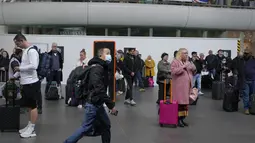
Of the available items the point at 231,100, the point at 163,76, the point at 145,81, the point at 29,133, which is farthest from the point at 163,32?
the point at 29,133

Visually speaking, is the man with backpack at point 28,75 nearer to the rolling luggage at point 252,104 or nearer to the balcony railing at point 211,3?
the rolling luggage at point 252,104

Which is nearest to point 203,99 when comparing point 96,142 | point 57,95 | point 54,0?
point 57,95

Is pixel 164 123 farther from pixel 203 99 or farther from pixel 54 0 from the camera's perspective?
pixel 54 0

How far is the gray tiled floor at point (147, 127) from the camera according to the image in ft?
24.8

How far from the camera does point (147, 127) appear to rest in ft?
28.9

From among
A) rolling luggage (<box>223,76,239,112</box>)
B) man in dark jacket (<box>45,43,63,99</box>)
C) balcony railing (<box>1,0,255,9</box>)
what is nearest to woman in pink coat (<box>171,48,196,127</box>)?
rolling luggage (<box>223,76,239,112</box>)

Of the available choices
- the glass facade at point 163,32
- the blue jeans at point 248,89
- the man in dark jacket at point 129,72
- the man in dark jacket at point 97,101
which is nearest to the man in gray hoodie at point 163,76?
the man in dark jacket at point 129,72

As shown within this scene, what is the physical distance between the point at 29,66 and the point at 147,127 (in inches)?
130

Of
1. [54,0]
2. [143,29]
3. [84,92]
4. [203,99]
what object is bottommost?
[203,99]

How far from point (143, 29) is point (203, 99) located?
10.2 meters

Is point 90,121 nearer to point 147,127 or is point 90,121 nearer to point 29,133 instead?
point 29,133

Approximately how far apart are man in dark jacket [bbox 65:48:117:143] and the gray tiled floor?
1481mm

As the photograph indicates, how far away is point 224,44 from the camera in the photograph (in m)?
22.4

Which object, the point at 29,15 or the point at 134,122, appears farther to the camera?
the point at 29,15
